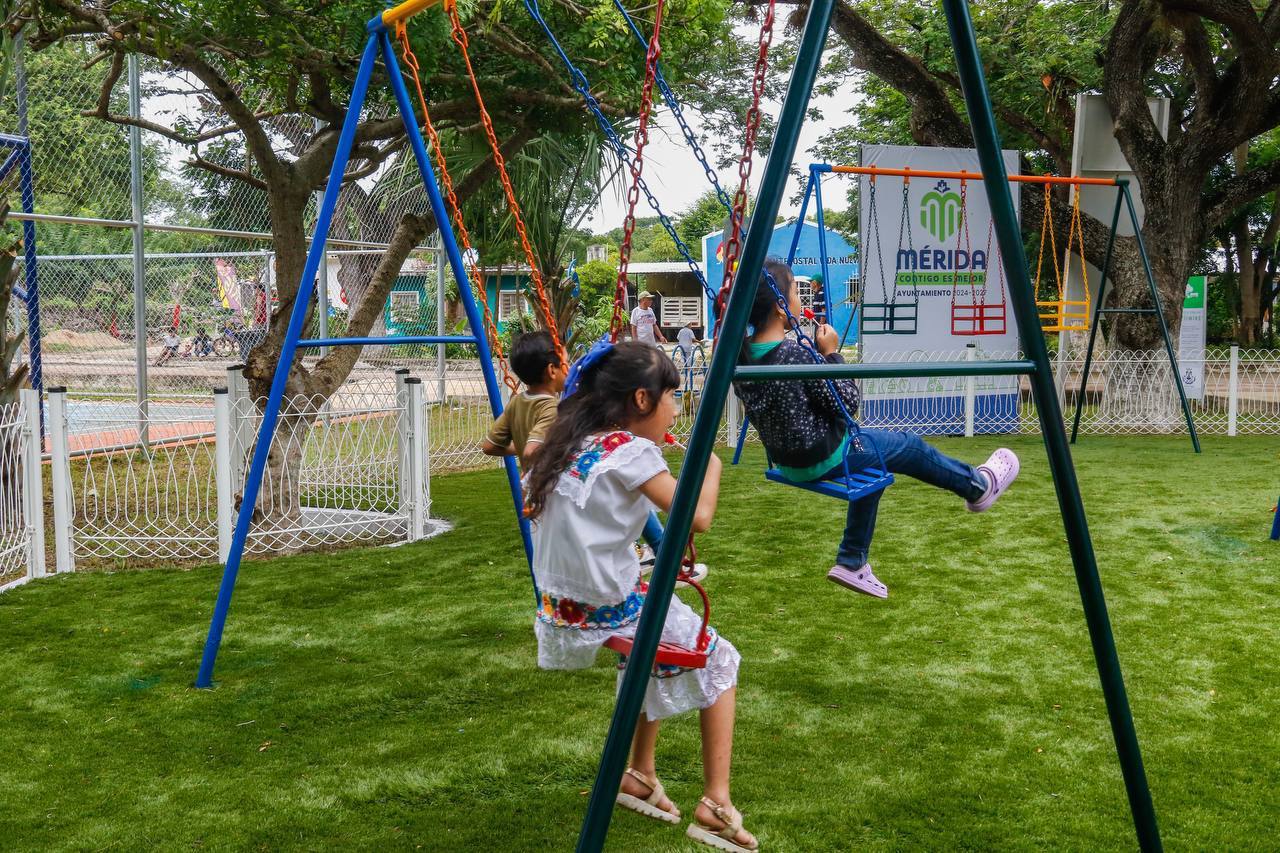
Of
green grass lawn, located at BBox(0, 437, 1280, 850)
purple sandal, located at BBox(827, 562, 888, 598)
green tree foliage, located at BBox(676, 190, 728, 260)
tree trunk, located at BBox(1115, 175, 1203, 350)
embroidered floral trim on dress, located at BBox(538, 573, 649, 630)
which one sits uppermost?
green tree foliage, located at BBox(676, 190, 728, 260)

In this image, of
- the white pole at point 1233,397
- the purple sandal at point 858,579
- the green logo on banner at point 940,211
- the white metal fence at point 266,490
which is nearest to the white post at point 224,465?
the white metal fence at point 266,490

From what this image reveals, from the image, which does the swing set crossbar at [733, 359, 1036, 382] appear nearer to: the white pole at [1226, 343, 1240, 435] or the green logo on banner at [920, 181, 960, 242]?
the green logo on banner at [920, 181, 960, 242]

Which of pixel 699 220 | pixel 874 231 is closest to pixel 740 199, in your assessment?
pixel 874 231

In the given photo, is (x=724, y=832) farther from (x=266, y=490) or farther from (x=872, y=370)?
(x=266, y=490)

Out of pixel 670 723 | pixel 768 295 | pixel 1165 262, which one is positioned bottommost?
pixel 670 723

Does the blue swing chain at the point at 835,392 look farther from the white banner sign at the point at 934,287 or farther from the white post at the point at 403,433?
the white banner sign at the point at 934,287

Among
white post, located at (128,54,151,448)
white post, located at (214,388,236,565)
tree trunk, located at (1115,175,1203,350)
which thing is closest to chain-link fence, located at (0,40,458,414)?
white post, located at (128,54,151,448)

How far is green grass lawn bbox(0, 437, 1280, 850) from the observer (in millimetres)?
2750

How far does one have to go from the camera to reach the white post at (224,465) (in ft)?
18.4

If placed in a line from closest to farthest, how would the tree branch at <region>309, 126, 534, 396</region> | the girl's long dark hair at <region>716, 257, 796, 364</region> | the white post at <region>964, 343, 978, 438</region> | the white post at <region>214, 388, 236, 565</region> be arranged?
1. the girl's long dark hair at <region>716, 257, 796, 364</region>
2. the white post at <region>214, 388, 236, 565</region>
3. the tree branch at <region>309, 126, 534, 396</region>
4. the white post at <region>964, 343, 978, 438</region>

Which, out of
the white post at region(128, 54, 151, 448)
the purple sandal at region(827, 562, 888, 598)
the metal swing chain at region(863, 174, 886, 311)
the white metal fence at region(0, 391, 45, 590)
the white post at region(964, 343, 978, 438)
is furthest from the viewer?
the white post at region(964, 343, 978, 438)

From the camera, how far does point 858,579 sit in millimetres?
3752

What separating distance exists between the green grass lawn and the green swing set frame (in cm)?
83

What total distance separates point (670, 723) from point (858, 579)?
857 mm
